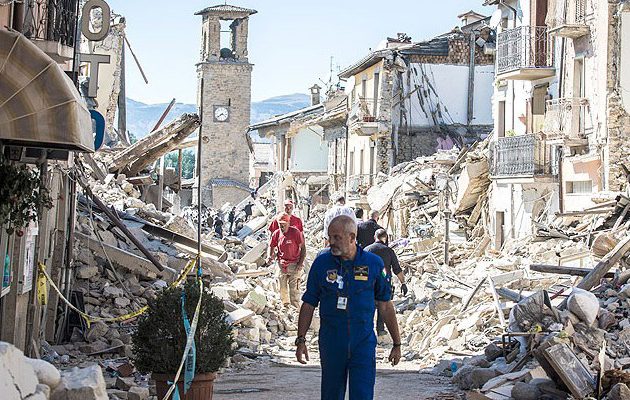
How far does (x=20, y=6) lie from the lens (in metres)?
14.0

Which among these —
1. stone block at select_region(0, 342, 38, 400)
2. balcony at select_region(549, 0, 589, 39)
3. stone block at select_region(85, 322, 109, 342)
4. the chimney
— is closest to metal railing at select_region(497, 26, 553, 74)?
balcony at select_region(549, 0, 589, 39)

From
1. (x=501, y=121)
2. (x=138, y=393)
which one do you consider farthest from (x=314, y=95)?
(x=138, y=393)

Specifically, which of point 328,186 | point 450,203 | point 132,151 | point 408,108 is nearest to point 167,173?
point 132,151

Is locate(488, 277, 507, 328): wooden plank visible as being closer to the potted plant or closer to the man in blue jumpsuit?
the potted plant

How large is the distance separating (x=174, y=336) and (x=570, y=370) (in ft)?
12.7

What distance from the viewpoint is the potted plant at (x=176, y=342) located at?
10.4 metres

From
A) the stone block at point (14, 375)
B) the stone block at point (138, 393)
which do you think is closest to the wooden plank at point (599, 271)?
the stone block at point (138, 393)

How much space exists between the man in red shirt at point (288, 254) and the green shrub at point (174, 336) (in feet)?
→ 33.0

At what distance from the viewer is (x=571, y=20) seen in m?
30.4

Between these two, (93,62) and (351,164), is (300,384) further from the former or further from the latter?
(351,164)

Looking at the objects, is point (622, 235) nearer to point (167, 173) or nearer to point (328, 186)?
point (167, 173)

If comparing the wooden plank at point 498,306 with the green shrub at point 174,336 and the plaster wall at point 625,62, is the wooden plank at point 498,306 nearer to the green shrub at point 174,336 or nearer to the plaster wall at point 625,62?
the green shrub at point 174,336

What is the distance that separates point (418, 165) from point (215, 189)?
47.8 m

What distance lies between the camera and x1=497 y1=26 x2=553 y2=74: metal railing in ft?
110
